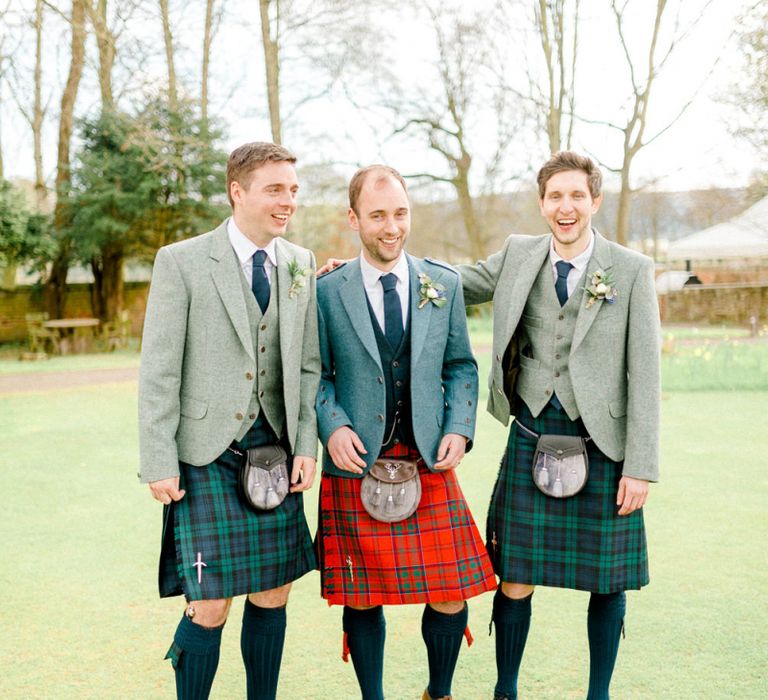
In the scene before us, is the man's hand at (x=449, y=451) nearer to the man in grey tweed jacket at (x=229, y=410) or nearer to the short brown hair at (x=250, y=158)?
the man in grey tweed jacket at (x=229, y=410)

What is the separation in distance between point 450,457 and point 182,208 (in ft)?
58.8

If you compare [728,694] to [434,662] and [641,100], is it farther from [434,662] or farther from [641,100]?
[641,100]

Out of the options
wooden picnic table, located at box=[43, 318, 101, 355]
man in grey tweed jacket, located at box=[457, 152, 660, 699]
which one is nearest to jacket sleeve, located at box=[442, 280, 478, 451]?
man in grey tweed jacket, located at box=[457, 152, 660, 699]

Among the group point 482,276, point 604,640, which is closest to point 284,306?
point 482,276

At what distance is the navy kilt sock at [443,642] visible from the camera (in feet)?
8.89

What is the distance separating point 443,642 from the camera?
2.71 meters

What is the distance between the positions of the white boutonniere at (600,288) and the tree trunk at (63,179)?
61.1 feet

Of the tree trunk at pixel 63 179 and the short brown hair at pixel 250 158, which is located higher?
the tree trunk at pixel 63 179

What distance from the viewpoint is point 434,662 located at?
8.96ft

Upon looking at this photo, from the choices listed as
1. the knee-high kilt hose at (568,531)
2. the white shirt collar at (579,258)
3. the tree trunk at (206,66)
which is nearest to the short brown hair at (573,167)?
the white shirt collar at (579,258)

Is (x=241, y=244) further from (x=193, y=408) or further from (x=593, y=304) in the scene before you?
(x=593, y=304)

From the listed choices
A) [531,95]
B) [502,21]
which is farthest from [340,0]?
[531,95]

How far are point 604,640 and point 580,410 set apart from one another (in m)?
0.74

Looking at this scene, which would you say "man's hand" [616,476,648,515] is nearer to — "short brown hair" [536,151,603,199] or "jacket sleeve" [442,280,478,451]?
"jacket sleeve" [442,280,478,451]
